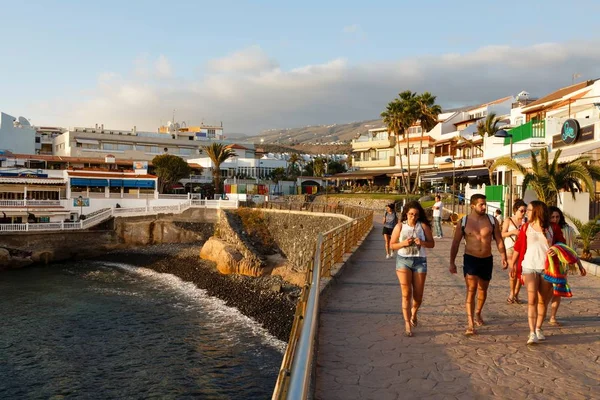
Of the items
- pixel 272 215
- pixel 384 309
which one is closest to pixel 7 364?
pixel 384 309

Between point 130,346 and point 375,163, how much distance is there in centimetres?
5227

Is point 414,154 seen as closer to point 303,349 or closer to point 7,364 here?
point 7,364

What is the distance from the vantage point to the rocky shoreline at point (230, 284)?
1935 centimetres

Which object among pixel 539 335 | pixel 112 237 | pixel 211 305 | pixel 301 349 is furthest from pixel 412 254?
pixel 112 237

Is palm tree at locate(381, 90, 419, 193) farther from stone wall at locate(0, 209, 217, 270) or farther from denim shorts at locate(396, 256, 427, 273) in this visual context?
denim shorts at locate(396, 256, 427, 273)

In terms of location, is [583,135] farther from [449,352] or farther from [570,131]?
[449,352]

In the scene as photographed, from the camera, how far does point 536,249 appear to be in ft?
20.0

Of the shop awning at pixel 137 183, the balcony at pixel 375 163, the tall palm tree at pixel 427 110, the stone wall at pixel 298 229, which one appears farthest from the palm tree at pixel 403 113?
the shop awning at pixel 137 183

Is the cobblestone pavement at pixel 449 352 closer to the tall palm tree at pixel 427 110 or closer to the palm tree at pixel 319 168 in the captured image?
the tall palm tree at pixel 427 110

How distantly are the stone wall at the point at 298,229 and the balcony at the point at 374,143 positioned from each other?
1173 inches

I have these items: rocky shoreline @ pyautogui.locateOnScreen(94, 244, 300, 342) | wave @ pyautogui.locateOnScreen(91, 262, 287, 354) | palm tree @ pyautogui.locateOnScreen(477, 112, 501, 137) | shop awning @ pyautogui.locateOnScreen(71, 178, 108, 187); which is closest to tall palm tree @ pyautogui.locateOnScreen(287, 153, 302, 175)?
palm tree @ pyautogui.locateOnScreen(477, 112, 501, 137)

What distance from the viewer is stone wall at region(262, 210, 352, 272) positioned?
103 ft

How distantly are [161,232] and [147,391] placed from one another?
28.2 meters

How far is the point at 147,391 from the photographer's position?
12.6 meters
